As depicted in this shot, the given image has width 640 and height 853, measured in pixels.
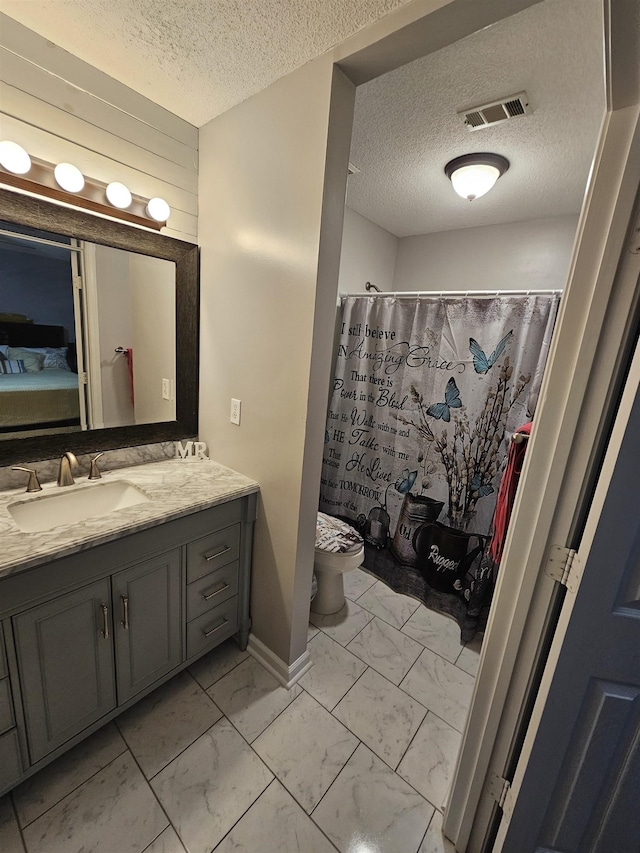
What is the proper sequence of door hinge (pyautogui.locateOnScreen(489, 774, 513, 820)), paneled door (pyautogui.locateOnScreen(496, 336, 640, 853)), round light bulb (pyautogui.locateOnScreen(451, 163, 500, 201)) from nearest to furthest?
paneled door (pyautogui.locateOnScreen(496, 336, 640, 853))
door hinge (pyautogui.locateOnScreen(489, 774, 513, 820))
round light bulb (pyautogui.locateOnScreen(451, 163, 500, 201))

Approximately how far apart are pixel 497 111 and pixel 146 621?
8.13ft

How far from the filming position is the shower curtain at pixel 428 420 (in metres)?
1.98

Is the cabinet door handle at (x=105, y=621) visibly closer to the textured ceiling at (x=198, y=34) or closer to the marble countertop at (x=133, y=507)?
the marble countertop at (x=133, y=507)

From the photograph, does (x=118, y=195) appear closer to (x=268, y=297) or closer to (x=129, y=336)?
(x=129, y=336)

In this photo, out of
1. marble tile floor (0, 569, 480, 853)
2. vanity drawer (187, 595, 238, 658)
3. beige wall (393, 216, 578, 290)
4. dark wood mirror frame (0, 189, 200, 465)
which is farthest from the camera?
beige wall (393, 216, 578, 290)

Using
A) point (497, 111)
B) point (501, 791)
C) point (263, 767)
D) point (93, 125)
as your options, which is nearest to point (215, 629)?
point (263, 767)

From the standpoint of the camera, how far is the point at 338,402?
2641 millimetres

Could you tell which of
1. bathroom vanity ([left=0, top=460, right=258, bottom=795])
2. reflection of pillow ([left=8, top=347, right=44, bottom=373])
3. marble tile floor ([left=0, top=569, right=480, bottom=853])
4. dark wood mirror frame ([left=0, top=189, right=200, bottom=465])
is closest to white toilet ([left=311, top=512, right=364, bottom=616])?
marble tile floor ([left=0, top=569, right=480, bottom=853])

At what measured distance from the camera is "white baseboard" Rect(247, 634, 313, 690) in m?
1.62

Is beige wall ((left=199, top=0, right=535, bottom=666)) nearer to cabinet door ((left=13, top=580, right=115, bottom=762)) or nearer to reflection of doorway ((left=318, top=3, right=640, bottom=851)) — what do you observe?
reflection of doorway ((left=318, top=3, right=640, bottom=851))

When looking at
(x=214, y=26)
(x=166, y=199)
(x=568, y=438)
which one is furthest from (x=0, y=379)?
(x=568, y=438)

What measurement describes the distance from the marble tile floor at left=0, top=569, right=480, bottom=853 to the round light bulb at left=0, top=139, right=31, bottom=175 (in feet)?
6.78

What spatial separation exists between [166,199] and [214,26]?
68cm

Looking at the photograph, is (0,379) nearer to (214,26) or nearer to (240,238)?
(240,238)
